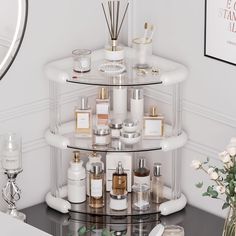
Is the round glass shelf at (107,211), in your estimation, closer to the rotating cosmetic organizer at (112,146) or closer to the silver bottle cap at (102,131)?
the rotating cosmetic organizer at (112,146)

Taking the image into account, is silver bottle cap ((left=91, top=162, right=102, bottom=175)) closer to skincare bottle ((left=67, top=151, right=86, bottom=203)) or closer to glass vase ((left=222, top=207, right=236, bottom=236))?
skincare bottle ((left=67, top=151, right=86, bottom=203))

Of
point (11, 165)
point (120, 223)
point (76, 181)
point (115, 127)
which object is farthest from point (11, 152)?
point (120, 223)

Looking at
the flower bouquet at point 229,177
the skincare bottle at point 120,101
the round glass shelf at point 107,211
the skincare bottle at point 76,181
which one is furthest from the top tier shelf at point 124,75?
the round glass shelf at point 107,211

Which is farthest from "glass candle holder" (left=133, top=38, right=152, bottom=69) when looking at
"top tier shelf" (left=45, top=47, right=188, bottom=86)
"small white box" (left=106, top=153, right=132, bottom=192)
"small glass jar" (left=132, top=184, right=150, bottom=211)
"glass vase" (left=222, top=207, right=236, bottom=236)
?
"glass vase" (left=222, top=207, right=236, bottom=236)

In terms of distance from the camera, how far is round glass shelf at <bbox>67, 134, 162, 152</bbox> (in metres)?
3.31

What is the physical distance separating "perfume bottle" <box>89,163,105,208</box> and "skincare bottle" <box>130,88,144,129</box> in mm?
248

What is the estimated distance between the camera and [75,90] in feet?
11.7

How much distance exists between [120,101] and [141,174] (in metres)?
0.32

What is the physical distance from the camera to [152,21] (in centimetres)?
353

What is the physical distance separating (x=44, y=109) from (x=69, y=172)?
0.29 m

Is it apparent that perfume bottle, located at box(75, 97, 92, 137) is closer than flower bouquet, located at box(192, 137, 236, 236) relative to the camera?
No

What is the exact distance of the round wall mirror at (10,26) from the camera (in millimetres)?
1773

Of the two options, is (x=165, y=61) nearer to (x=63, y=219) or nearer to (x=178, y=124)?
(x=178, y=124)

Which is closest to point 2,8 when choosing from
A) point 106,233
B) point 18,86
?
point 106,233
